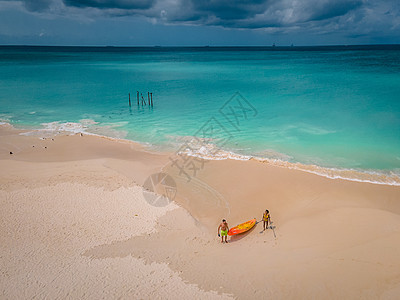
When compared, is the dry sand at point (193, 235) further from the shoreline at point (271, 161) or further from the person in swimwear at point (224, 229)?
the shoreline at point (271, 161)

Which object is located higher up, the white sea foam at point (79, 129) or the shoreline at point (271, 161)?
the white sea foam at point (79, 129)

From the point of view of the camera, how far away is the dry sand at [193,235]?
8789 mm

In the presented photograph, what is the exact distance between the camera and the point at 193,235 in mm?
11305

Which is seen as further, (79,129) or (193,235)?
(79,129)

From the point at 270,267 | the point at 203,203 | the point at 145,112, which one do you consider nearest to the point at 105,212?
the point at 203,203

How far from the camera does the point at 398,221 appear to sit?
1169cm

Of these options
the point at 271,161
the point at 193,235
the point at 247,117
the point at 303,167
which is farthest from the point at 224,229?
the point at 247,117

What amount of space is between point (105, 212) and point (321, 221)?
955 cm

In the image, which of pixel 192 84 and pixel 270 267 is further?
pixel 192 84

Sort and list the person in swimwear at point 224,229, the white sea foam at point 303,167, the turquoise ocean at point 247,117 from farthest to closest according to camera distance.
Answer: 1. the turquoise ocean at point 247,117
2. the white sea foam at point 303,167
3. the person in swimwear at point 224,229

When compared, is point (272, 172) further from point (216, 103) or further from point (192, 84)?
point (192, 84)

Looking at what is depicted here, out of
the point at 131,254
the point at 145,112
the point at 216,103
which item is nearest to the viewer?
the point at 131,254

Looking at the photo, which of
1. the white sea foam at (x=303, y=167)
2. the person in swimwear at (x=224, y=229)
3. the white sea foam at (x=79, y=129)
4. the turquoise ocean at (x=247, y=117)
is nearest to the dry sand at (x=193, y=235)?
the person in swimwear at (x=224, y=229)

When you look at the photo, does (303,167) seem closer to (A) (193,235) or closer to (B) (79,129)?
(A) (193,235)
